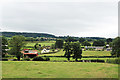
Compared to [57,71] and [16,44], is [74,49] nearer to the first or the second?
[16,44]

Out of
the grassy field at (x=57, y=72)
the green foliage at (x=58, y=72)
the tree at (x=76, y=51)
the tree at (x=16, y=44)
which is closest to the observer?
the green foliage at (x=58, y=72)

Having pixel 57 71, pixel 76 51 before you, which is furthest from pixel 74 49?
pixel 57 71

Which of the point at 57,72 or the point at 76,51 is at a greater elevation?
the point at 76,51

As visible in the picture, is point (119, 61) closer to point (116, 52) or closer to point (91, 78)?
point (91, 78)

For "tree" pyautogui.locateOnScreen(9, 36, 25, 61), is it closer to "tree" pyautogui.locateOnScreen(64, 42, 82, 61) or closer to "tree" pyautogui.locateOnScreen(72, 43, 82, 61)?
"tree" pyautogui.locateOnScreen(64, 42, 82, 61)

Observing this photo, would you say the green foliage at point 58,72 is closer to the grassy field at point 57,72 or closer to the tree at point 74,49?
the grassy field at point 57,72

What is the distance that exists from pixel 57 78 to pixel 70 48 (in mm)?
28875

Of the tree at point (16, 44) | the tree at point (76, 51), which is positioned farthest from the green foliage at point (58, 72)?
the tree at point (76, 51)

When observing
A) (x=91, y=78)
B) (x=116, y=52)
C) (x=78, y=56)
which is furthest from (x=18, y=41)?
(x=116, y=52)

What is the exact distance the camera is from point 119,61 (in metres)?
25.4

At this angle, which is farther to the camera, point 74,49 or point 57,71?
point 74,49

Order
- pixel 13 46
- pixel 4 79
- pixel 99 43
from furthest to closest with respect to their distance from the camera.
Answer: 1. pixel 99 43
2. pixel 13 46
3. pixel 4 79

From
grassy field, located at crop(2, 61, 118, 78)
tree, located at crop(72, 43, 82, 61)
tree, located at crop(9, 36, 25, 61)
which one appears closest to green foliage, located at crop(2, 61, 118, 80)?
grassy field, located at crop(2, 61, 118, 78)

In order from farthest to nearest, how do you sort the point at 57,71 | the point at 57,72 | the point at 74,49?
the point at 74,49 → the point at 57,71 → the point at 57,72
